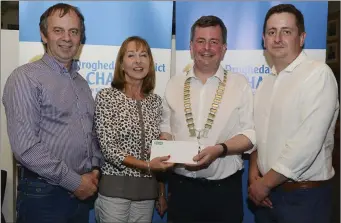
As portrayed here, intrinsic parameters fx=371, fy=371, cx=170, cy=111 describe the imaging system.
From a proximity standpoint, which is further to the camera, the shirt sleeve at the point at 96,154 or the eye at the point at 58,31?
the shirt sleeve at the point at 96,154

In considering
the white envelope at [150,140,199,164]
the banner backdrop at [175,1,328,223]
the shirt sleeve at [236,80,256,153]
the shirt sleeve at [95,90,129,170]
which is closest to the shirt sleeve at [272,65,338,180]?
the shirt sleeve at [236,80,256,153]

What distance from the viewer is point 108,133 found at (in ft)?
8.46

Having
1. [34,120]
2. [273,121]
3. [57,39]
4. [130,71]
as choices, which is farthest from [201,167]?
[57,39]

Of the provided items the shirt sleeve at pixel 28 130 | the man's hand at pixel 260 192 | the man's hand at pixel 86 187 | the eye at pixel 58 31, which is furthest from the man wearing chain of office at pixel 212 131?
the eye at pixel 58 31

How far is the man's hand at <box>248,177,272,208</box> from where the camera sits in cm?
250

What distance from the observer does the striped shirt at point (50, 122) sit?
7.63ft

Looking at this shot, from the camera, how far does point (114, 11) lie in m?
3.18

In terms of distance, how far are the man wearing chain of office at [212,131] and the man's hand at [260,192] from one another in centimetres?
18

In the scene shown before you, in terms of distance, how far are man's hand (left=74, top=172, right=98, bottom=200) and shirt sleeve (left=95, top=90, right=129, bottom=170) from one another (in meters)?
0.18

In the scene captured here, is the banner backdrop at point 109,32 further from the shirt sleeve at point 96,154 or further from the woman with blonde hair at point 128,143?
the shirt sleeve at point 96,154

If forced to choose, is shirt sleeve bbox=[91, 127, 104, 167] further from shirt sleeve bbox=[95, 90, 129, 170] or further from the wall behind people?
the wall behind people

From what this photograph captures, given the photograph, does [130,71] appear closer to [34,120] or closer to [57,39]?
[57,39]

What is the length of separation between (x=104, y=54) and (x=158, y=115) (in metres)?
0.83

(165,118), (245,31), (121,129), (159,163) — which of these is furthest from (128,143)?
(245,31)
